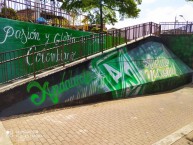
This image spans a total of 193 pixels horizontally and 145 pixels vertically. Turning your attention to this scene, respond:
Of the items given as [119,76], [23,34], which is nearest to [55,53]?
[23,34]

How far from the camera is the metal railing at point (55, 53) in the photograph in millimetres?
7402

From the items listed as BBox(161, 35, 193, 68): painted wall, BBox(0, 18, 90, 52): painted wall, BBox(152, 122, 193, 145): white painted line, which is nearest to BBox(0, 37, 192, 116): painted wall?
BBox(161, 35, 193, 68): painted wall

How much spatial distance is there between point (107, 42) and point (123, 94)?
270 cm

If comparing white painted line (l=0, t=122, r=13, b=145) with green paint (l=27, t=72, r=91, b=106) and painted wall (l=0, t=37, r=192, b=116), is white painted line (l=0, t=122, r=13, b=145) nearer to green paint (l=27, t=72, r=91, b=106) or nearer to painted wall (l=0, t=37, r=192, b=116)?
painted wall (l=0, t=37, r=192, b=116)

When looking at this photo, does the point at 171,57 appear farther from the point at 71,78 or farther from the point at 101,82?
the point at 71,78

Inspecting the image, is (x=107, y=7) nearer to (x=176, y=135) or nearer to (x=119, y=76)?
(x=119, y=76)

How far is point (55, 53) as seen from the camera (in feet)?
29.8

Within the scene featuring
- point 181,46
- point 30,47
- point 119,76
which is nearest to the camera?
point 30,47

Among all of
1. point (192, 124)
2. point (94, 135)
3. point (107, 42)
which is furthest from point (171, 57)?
point (94, 135)

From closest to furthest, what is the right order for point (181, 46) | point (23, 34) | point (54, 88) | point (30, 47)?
point (54, 88) → point (30, 47) → point (23, 34) → point (181, 46)

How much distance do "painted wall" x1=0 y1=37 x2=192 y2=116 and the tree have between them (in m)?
4.45

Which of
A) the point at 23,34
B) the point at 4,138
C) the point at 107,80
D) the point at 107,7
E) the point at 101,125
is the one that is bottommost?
the point at 101,125

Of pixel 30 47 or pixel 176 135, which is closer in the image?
pixel 176 135

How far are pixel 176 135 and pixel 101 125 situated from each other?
2.06m
